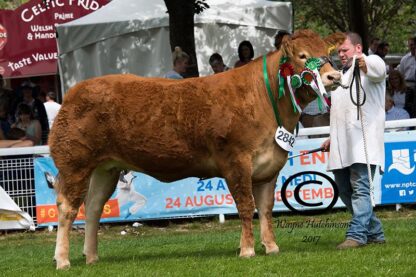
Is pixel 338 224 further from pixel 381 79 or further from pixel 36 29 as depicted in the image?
pixel 36 29

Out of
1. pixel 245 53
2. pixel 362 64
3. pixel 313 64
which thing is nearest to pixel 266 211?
pixel 313 64

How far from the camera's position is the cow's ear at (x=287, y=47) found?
9.62m

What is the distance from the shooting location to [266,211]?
10.0m

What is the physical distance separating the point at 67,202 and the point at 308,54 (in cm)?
292

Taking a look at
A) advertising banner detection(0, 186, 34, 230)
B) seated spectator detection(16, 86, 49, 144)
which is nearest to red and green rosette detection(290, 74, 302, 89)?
advertising banner detection(0, 186, 34, 230)

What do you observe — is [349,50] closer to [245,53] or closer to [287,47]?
[287,47]

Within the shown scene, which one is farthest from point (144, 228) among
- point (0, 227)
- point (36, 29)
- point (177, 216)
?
point (36, 29)

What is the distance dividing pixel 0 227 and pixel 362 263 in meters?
7.51

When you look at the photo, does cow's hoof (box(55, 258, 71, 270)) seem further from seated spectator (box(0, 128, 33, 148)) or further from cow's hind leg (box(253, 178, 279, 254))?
seated spectator (box(0, 128, 33, 148))

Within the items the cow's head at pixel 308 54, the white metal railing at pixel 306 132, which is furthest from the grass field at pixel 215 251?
the cow's head at pixel 308 54

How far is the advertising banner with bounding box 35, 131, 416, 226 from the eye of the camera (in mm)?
14555

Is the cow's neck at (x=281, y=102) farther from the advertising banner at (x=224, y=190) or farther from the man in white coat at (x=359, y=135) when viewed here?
the advertising banner at (x=224, y=190)

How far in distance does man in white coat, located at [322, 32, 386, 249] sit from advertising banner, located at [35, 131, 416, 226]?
4433 mm

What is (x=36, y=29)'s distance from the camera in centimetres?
2483
